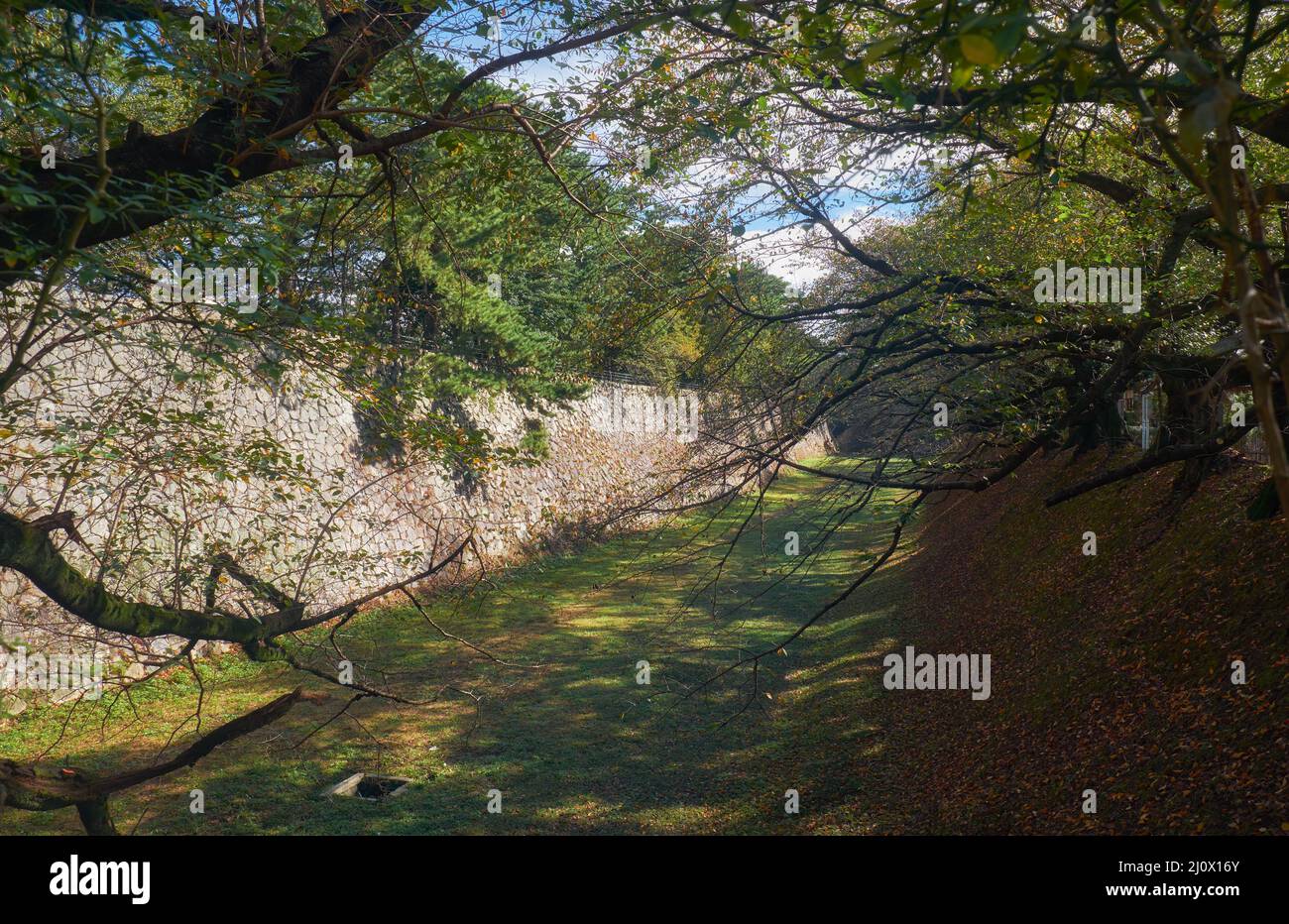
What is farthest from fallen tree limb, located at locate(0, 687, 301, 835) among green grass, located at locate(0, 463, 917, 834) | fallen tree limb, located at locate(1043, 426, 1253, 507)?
fallen tree limb, located at locate(1043, 426, 1253, 507)

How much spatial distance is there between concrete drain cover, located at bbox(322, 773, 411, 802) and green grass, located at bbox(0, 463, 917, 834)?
12 centimetres

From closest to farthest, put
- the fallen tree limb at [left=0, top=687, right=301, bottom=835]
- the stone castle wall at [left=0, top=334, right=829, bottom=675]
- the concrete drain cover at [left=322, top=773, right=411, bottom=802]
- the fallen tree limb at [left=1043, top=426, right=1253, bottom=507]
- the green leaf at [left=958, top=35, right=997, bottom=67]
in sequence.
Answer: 1. the green leaf at [left=958, top=35, right=997, bottom=67]
2. the fallen tree limb at [left=0, top=687, right=301, bottom=835]
3. the fallen tree limb at [left=1043, top=426, right=1253, bottom=507]
4. the stone castle wall at [left=0, top=334, right=829, bottom=675]
5. the concrete drain cover at [left=322, top=773, right=411, bottom=802]

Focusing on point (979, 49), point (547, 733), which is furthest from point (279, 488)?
point (979, 49)

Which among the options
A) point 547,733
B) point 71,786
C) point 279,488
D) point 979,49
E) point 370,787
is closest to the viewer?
point 979,49

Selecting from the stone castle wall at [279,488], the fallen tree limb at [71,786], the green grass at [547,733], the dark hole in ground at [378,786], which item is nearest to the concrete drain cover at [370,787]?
the dark hole in ground at [378,786]

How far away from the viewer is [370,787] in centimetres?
689

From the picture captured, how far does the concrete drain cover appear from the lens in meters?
6.68

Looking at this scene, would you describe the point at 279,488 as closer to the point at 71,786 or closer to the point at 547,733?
the point at 71,786

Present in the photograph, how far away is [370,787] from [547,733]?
5.94 ft

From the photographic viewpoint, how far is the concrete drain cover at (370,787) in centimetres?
668

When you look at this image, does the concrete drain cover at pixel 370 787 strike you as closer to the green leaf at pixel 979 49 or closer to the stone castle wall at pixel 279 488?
the stone castle wall at pixel 279 488

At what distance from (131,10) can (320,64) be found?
3.13 ft

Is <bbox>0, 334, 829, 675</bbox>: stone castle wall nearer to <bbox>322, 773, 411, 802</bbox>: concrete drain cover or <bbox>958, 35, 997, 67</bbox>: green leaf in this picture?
<bbox>322, 773, 411, 802</bbox>: concrete drain cover

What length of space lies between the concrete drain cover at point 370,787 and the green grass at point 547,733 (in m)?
0.12
